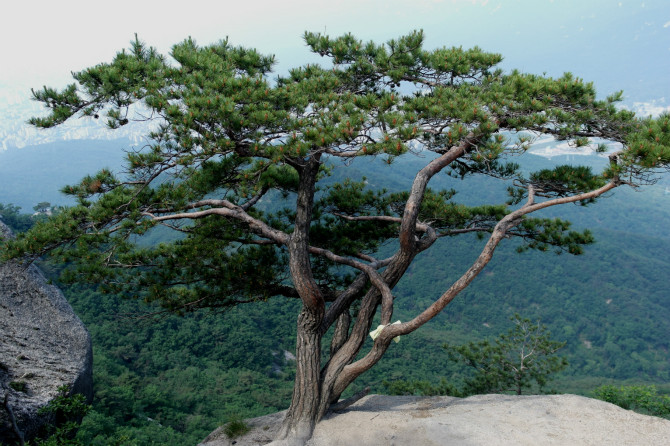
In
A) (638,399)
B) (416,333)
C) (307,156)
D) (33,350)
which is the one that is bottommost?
(416,333)

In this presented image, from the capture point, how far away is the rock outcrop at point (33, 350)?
13.9ft

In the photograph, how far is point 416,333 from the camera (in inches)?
1356

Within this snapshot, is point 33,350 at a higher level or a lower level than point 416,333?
higher

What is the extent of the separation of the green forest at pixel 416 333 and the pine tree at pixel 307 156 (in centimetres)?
58

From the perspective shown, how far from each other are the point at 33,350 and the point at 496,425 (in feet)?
16.1

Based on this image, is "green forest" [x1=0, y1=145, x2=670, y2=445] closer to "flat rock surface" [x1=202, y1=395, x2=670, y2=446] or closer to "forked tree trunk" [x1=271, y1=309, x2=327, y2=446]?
"forked tree trunk" [x1=271, y1=309, x2=327, y2=446]

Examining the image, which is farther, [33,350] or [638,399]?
[638,399]

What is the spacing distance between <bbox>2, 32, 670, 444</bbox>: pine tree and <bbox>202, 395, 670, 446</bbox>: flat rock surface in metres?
0.44

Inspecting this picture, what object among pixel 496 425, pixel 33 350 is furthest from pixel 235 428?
pixel 496 425

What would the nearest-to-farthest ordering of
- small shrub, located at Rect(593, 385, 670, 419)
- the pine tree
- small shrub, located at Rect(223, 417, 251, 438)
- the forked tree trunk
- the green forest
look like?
the pine tree → the forked tree trunk → small shrub, located at Rect(223, 417, 251, 438) → small shrub, located at Rect(593, 385, 670, 419) → the green forest

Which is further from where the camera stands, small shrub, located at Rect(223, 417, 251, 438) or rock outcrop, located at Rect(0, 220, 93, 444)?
small shrub, located at Rect(223, 417, 251, 438)

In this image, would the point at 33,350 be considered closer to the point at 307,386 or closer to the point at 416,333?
the point at 307,386

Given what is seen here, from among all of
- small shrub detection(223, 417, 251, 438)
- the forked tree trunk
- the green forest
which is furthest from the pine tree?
small shrub detection(223, 417, 251, 438)

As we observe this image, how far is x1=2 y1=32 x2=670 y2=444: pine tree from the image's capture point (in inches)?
154
